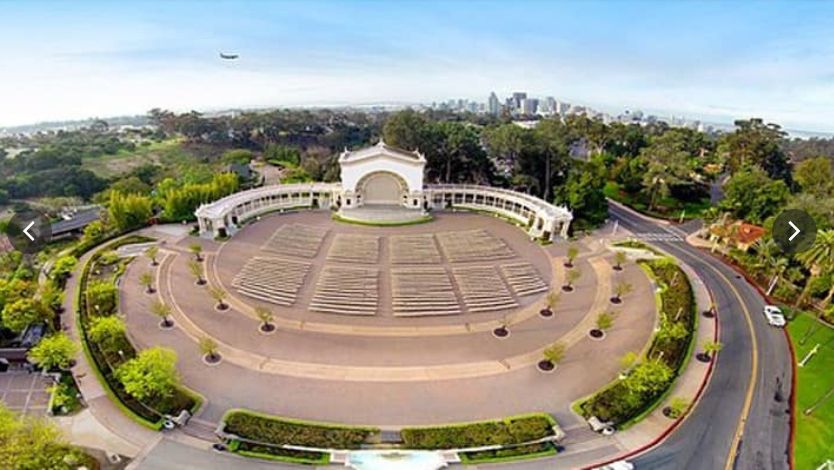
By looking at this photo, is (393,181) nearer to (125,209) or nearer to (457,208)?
(457,208)

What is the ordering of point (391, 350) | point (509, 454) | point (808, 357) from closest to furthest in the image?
point (509, 454) → point (391, 350) → point (808, 357)

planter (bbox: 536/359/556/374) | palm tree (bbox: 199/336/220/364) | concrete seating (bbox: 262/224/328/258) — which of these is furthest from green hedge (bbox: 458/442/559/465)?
concrete seating (bbox: 262/224/328/258)

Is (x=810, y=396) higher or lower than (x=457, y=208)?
lower

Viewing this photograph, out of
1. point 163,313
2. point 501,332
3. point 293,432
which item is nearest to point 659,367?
point 501,332

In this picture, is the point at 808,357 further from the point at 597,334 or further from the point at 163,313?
the point at 163,313

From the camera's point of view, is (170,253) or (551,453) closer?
(551,453)

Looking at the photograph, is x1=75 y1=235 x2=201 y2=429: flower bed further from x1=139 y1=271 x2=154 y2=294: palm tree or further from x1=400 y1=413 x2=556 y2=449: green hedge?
x1=400 y1=413 x2=556 y2=449: green hedge

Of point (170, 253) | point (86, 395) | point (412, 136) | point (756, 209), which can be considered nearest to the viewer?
point (86, 395)

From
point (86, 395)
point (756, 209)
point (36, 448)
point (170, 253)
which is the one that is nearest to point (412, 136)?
point (170, 253)
